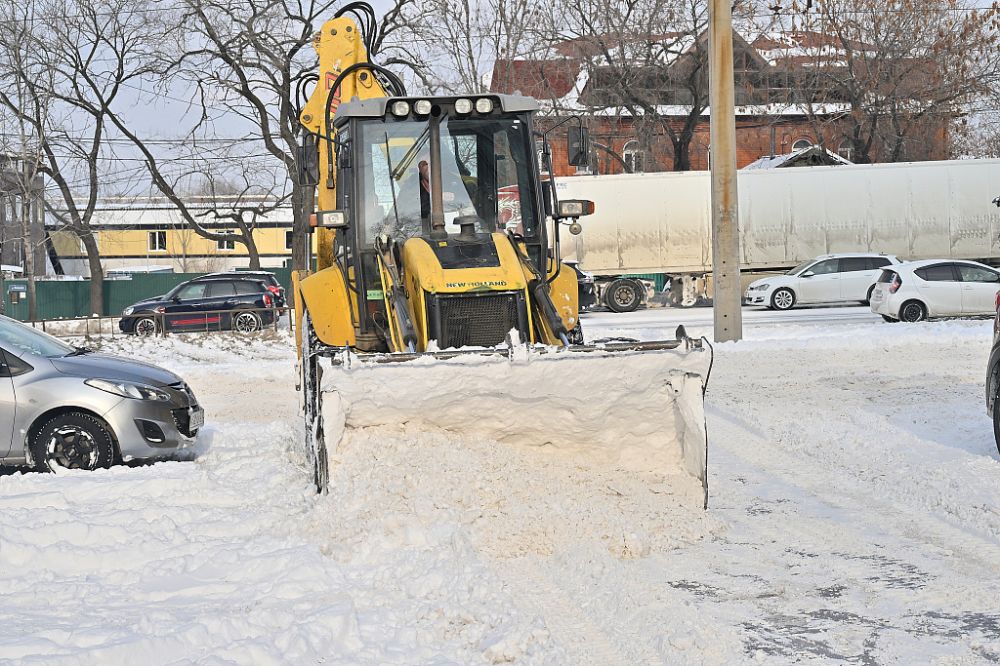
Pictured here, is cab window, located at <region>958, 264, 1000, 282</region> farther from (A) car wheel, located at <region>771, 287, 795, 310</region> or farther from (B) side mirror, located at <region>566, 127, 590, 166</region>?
(B) side mirror, located at <region>566, 127, 590, 166</region>

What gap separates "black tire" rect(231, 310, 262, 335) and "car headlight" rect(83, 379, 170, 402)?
18.1 meters

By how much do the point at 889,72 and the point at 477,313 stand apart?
36568mm

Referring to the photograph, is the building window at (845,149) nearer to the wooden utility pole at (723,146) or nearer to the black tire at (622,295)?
the black tire at (622,295)

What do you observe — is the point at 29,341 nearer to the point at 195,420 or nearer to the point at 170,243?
the point at 195,420

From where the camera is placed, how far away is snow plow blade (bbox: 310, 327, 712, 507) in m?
7.05

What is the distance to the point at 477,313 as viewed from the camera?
8109mm

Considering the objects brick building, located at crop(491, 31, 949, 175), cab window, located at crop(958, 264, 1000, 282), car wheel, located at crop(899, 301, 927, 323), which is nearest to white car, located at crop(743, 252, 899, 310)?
cab window, located at crop(958, 264, 1000, 282)

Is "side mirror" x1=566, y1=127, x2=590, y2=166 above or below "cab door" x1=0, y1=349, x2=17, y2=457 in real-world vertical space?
above

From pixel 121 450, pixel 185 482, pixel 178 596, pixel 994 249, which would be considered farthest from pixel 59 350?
pixel 994 249

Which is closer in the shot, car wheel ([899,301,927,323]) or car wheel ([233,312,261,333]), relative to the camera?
car wheel ([899,301,927,323])

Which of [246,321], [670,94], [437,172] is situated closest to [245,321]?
[246,321]

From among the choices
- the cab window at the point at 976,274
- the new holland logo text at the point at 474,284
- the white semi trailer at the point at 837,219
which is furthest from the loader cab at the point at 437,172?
the white semi trailer at the point at 837,219

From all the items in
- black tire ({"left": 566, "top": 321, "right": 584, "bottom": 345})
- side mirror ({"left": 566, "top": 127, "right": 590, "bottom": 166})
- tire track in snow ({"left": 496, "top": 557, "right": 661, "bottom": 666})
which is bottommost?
tire track in snow ({"left": 496, "top": 557, "right": 661, "bottom": 666})

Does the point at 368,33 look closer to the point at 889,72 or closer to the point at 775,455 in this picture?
the point at 775,455
